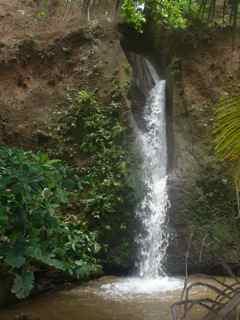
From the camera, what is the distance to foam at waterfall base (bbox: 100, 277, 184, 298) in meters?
6.62

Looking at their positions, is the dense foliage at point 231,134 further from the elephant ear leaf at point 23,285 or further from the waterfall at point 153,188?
the waterfall at point 153,188

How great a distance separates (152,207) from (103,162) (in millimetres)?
1269

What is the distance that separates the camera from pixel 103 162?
30.1 feet

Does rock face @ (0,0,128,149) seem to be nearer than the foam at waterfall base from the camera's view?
No

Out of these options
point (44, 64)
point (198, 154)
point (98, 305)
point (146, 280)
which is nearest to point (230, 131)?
point (98, 305)

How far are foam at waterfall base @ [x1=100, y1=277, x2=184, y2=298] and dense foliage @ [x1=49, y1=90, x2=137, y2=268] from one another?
699mm

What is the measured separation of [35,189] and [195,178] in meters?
4.35

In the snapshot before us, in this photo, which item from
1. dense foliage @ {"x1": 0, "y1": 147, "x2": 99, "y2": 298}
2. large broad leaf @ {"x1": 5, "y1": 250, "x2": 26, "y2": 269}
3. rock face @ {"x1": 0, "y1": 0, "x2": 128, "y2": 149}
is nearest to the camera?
large broad leaf @ {"x1": 5, "y1": 250, "x2": 26, "y2": 269}

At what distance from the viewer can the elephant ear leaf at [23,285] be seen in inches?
205

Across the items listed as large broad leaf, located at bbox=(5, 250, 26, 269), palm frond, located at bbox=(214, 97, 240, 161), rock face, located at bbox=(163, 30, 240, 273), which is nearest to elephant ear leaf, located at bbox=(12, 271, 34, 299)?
large broad leaf, located at bbox=(5, 250, 26, 269)

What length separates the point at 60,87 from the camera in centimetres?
1020

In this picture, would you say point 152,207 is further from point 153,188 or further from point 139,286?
point 139,286

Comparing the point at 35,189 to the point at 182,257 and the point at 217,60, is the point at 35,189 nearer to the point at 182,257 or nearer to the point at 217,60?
the point at 182,257

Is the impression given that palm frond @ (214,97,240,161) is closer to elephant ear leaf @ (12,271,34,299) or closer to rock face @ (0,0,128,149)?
elephant ear leaf @ (12,271,34,299)
